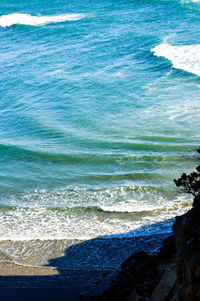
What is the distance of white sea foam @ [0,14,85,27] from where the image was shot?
57219 millimetres

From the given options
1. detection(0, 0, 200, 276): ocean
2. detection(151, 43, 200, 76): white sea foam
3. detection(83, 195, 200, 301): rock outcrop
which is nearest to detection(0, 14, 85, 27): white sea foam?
detection(0, 0, 200, 276): ocean

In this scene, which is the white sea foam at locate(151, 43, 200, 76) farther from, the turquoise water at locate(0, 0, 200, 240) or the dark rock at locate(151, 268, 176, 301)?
the dark rock at locate(151, 268, 176, 301)

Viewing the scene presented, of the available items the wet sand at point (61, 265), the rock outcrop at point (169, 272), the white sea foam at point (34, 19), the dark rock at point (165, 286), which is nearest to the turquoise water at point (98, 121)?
the wet sand at point (61, 265)

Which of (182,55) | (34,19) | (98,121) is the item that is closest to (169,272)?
(98,121)

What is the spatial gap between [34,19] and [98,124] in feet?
118

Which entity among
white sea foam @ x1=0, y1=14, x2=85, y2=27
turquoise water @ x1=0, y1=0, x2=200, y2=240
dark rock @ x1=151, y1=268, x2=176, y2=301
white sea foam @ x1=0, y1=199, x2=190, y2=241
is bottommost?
dark rock @ x1=151, y1=268, x2=176, y2=301

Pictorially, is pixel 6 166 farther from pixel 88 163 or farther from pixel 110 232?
pixel 110 232

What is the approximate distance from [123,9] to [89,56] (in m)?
18.7

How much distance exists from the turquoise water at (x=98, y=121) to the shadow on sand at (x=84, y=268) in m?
Answer: 0.54

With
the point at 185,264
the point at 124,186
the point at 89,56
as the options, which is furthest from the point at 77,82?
the point at 185,264

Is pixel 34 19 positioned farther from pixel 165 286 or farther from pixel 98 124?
pixel 165 286

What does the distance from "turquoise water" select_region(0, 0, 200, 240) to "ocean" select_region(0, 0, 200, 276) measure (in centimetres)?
7

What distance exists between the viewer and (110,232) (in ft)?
56.5

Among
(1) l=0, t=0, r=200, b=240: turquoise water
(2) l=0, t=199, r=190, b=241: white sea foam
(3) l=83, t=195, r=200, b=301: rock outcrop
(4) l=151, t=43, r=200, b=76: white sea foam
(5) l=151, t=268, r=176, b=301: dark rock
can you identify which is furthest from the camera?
(4) l=151, t=43, r=200, b=76: white sea foam
